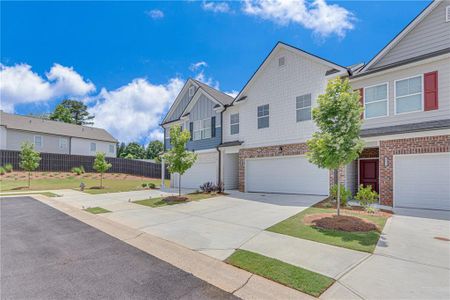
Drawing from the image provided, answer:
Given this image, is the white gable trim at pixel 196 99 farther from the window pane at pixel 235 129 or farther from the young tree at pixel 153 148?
the young tree at pixel 153 148

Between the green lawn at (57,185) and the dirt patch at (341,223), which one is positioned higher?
the dirt patch at (341,223)

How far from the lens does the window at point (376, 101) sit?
11008 millimetres

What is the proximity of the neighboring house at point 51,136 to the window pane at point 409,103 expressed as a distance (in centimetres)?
3317

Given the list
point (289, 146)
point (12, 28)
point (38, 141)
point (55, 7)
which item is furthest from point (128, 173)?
point (289, 146)

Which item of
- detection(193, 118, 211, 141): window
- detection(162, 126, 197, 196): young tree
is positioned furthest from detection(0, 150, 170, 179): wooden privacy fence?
detection(162, 126, 197, 196): young tree

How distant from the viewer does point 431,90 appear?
9781mm

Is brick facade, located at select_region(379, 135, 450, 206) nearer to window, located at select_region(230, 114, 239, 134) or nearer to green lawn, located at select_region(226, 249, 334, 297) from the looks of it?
green lawn, located at select_region(226, 249, 334, 297)

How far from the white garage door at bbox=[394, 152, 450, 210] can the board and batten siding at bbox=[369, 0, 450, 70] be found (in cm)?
493

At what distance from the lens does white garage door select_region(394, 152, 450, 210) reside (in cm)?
922

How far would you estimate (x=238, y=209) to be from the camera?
10445 millimetres

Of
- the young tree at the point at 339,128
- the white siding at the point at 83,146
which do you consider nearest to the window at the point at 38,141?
the white siding at the point at 83,146

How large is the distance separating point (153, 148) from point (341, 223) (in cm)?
5977

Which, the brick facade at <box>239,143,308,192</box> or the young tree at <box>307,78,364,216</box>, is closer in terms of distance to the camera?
the young tree at <box>307,78,364,216</box>

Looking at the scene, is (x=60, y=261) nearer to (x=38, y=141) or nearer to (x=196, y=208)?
(x=196, y=208)
